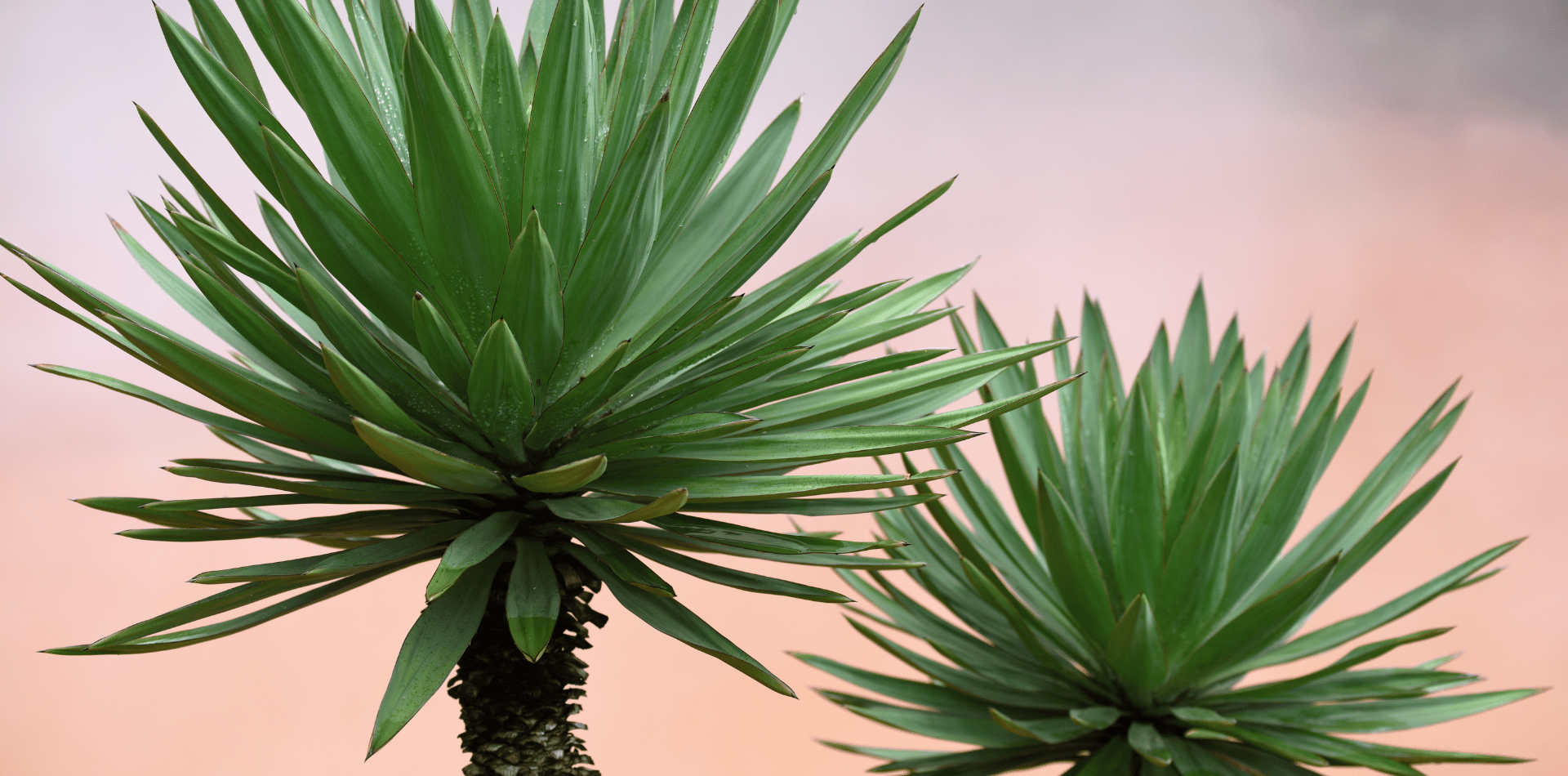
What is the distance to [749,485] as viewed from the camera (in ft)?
2.35

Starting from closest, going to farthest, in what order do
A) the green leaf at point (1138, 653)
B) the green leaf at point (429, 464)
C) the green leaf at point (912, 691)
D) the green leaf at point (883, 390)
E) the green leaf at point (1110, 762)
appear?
the green leaf at point (429, 464), the green leaf at point (883, 390), the green leaf at point (1138, 653), the green leaf at point (1110, 762), the green leaf at point (912, 691)

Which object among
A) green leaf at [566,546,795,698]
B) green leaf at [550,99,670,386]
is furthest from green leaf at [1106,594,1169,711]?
green leaf at [550,99,670,386]

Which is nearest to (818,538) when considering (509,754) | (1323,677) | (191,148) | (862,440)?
(862,440)

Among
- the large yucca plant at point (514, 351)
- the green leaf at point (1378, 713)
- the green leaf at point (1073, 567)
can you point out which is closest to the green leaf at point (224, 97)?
the large yucca plant at point (514, 351)

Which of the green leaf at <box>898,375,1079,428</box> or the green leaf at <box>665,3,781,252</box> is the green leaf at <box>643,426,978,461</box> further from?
the green leaf at <box>665,3,781,252</box>

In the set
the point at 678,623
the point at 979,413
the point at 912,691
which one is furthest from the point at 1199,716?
the point at 678,623

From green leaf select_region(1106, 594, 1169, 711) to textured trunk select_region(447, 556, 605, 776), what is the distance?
0.53 meters

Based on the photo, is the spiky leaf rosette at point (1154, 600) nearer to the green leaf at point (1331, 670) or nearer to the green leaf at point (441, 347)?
the green leaf at point (1331, 670)

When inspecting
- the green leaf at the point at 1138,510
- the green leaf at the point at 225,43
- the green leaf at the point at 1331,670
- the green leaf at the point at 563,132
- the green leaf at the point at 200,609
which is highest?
the green leaf at the point at 225,43

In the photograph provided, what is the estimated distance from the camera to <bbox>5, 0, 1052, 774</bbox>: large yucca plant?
0.67 m

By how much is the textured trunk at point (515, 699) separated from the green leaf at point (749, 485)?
0.08 meters

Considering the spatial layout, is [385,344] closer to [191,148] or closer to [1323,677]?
[1323,677]

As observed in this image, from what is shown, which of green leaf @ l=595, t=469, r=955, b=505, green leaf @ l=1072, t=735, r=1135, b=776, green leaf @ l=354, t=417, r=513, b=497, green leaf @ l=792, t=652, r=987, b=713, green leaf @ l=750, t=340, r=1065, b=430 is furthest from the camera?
green leaf @ l=792, t=652, r=987, b=713

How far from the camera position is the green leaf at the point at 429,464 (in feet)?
1.91
